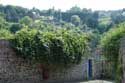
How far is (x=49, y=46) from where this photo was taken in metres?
16.3

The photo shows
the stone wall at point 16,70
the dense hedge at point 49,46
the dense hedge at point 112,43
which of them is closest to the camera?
the dense hedge at point 112,43

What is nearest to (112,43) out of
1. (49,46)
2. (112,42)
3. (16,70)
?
(112,42)

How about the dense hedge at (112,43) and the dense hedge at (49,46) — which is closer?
the dense hedge at (112,43)

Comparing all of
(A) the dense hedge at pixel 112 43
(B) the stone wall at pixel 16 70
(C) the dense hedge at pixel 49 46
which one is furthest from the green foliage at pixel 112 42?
(B) the stone wall at pixel 16 70

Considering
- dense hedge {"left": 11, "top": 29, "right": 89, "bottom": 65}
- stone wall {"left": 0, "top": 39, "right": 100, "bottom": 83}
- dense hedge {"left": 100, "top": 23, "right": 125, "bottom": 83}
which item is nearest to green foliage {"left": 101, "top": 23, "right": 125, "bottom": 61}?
dense hedge {"left": 100, "top": 23, "right": 125, "bottom": 83}

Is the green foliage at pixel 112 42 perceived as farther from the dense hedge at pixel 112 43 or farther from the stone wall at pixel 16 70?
the stone wall at pixel 16 70

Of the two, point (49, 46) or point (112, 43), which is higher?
point (112, 43)

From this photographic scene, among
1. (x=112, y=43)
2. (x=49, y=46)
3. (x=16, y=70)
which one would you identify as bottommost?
(x=16, y=70)

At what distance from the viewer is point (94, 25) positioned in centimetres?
5100

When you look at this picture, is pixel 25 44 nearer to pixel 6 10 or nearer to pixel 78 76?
pixel 78 76

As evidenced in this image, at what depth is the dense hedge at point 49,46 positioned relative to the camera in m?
15.7

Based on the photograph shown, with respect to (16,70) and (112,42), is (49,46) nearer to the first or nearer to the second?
(16,70)

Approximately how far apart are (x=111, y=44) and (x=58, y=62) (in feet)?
13.5

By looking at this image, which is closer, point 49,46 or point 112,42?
point 112,42
